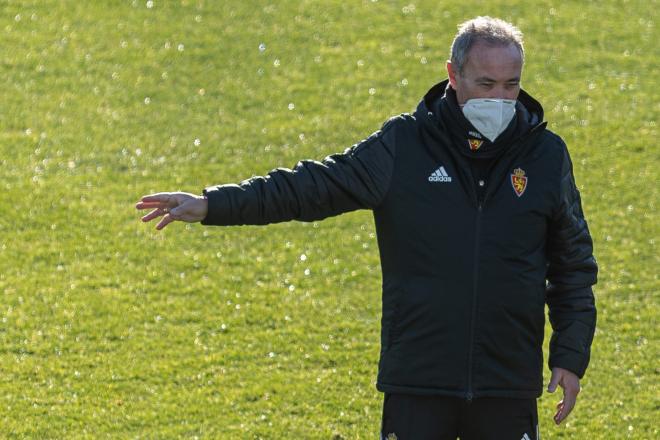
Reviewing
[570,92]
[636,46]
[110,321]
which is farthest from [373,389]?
[636,46]

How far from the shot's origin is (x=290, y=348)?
7.86 meters

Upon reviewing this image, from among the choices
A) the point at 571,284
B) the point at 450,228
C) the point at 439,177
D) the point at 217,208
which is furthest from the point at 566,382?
the point at 217,208

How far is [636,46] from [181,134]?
5.10 metres

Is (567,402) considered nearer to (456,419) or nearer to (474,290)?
(456,419)

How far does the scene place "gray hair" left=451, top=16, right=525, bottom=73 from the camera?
4.55 metres

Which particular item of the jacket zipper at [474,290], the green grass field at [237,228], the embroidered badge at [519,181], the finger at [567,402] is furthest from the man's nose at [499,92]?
the green grass field at [237,228]

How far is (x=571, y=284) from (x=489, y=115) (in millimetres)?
717

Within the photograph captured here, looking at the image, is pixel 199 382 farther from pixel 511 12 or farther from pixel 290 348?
pixel 511 12

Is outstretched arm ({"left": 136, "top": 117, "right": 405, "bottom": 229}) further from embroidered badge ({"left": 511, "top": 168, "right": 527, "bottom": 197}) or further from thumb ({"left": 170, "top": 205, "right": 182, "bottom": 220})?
embroidered badge ({"left": 511, "top": 168, "right": 527, "bottom": 197})

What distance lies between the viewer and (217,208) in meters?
4.52

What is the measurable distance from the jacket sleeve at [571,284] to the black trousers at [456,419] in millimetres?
275

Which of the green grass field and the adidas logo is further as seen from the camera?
the green grass field

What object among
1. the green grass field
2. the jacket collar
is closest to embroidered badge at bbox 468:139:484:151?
the jacket collar

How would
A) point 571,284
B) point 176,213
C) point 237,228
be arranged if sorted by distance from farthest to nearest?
1. point 237,228
2. point 571,284
3. point 176,213
